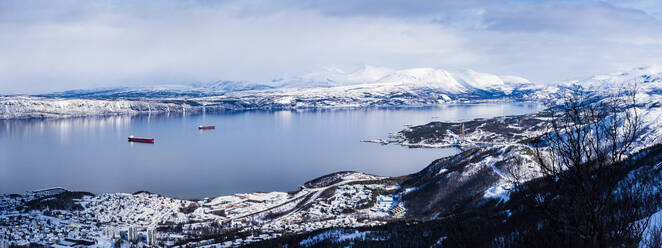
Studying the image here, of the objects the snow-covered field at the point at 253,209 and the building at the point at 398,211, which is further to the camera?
the building at the point at 398,211

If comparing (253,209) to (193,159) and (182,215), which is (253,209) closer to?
(182,215)

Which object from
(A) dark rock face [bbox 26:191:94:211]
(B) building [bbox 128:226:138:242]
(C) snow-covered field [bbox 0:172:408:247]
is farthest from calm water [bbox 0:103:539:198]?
(B) building [bbox 128:226:138:242]

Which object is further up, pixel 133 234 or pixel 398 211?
pixel 398 211

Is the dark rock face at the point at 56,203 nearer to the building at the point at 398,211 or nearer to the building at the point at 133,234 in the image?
the building at the point at 133,234

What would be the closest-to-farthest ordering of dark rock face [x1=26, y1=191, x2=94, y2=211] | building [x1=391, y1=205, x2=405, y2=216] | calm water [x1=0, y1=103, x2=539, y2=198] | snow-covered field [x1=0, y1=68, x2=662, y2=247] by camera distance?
snow-covered field [x1=0, y1=68, x2=662, y2=247]
building [x1=391, y1=205, x2=405, y2=216]
dark rock face [x1=26, y1=191, x2=94, y2=211]
calm water [x1=0, y1=103, x2=539, y2=198]

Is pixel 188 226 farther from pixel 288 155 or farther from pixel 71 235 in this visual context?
pixel 288 155

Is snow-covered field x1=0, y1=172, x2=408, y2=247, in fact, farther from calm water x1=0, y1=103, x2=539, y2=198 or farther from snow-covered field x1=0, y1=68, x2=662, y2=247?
calm water x1=0, y1=103, x2=539, y2=198

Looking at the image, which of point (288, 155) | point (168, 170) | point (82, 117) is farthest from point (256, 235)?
point (82, 117)

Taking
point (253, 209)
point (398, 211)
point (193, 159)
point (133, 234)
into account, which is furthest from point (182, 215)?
point (193, 159)

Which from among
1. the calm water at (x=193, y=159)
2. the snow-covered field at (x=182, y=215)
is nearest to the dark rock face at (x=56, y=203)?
the snow-covered field at (x=182, y=215)
